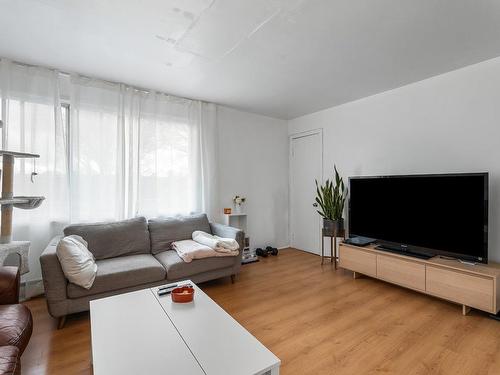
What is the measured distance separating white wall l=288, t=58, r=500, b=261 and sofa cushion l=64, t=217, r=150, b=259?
9.72 feet

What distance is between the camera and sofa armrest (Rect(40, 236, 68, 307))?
2.00 metres

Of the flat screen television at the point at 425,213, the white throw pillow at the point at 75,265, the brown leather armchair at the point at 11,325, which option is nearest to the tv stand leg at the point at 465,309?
the flat screen television at the point at 425,213

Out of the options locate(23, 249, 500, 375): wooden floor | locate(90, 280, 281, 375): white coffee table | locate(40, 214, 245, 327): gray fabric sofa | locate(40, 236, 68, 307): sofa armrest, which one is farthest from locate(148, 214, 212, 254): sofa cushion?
locate(90, 280, 281, 375): white coffee table

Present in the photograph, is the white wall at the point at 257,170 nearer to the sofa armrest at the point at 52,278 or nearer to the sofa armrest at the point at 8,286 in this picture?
the sofa armrest at the point at 52,278

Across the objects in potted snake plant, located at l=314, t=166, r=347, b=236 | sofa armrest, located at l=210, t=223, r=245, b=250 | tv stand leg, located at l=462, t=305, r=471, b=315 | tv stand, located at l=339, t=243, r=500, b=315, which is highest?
potted snake plant, located at l=314, t=166, r=347, b=236

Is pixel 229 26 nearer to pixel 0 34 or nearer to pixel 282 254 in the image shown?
pixel 0 34

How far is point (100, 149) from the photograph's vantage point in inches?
117

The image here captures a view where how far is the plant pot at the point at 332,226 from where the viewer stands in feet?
11.5

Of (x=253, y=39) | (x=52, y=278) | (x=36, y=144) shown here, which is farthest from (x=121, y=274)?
(x=253, y=39)

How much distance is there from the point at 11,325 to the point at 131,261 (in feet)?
4.00

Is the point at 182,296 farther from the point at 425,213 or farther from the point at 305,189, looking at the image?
the point at 305,189

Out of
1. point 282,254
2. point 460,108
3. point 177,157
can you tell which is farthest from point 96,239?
point 460,108

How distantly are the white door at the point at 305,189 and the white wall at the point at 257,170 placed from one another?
0.53 ft

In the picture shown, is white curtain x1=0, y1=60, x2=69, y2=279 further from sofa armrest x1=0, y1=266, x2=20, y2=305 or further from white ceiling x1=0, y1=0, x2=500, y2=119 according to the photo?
sofa armrest x1=0, y1=266, x2=20, y2=305
